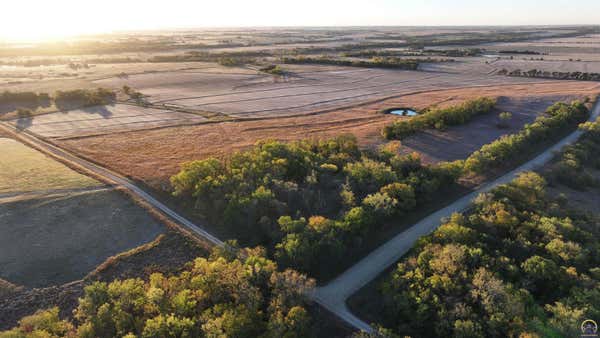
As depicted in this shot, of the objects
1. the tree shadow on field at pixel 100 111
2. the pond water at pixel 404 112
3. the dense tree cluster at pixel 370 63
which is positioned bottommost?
the pond water at pixel 404 112

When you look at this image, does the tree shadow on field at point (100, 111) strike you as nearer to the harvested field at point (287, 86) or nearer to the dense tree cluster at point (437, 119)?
the harvested field at point (287, 86)

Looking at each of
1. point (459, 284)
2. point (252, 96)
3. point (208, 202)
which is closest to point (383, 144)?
point (208, 202)

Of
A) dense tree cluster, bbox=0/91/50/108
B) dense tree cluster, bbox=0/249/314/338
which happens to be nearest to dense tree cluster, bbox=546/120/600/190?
dense tree cluster, bbox=0/249/314/338

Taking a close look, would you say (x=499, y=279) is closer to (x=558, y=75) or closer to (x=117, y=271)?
(x=117, y=271)

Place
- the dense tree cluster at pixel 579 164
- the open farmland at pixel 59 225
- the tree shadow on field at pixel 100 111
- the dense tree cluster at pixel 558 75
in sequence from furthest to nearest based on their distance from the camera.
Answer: the dense tree cluster at pixel 558 75 < the tree shadow on field at pixel 100 111 < the dense tree cluster at pixel 579 164 < the open farmland at pixel 59 225

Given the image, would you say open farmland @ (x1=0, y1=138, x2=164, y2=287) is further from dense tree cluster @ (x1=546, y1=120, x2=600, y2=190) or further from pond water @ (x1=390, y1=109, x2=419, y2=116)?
pond water @ (x1=390, y1=109, x2=419, y2=116)

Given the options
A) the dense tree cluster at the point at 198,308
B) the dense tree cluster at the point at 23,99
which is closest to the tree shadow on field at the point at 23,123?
the dense tree cluster at the point at 23,99

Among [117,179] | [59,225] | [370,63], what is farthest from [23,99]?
[370,63]
